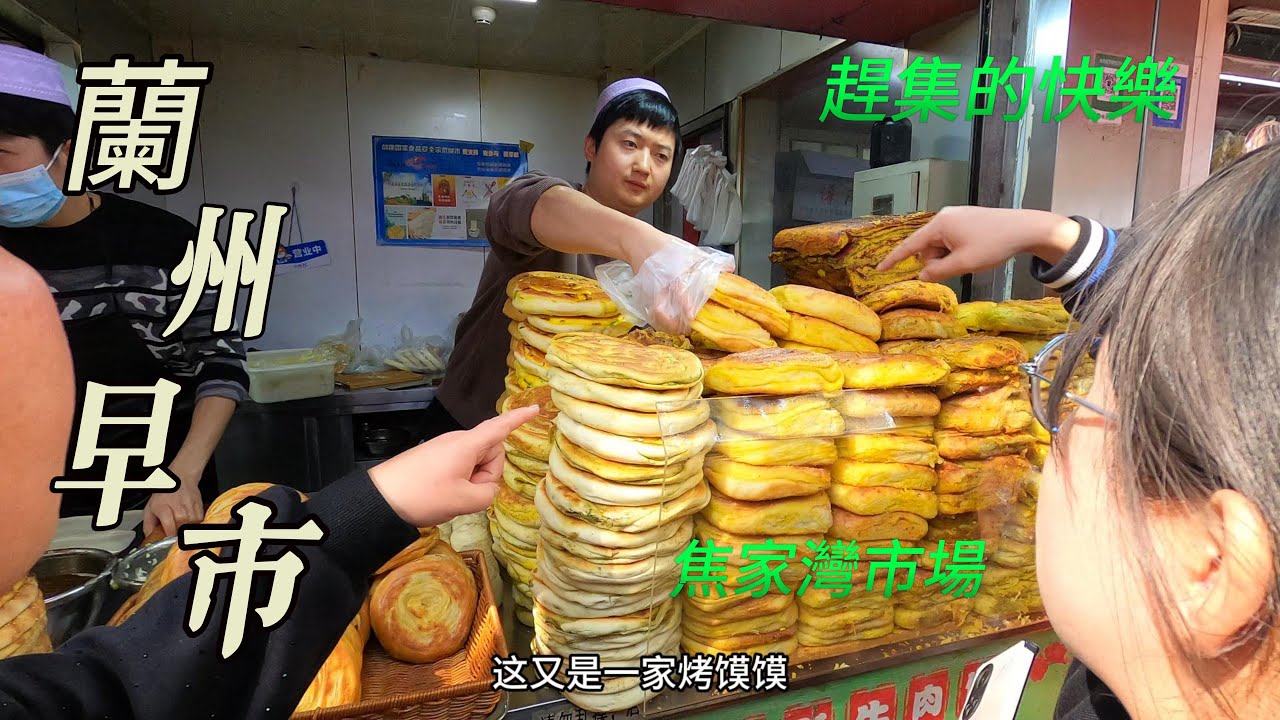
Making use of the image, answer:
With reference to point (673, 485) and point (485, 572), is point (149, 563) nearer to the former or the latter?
point (485, 572)

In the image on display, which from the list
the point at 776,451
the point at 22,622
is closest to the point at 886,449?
the point at 776,451

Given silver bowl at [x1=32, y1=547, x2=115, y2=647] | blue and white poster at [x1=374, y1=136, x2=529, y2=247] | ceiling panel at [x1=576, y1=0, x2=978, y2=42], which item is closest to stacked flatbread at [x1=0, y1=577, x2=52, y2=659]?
silver bowl at [x1=32, y1=547, x2=115, y2=647]

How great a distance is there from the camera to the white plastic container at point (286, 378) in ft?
13.5

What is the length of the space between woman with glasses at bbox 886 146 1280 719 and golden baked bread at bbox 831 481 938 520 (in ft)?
2.13

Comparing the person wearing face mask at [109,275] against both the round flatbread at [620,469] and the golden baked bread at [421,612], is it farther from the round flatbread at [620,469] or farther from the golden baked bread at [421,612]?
the round flatbread at [620,469]

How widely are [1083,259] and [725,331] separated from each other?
86cm

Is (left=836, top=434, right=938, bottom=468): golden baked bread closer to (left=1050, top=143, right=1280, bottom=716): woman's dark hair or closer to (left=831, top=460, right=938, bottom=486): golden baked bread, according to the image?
(left=831, top=460, right=938, bottom=486): golden baked bread

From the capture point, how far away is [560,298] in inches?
63.9

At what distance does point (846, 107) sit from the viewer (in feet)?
12.2

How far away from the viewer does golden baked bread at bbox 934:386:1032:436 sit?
1498mm

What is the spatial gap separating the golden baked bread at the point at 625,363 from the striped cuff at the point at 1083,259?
95 centimetres

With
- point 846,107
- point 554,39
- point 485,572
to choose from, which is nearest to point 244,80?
point 554,39

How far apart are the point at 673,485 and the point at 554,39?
4735 mm

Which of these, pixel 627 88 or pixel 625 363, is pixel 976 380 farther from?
pixel 627 88
